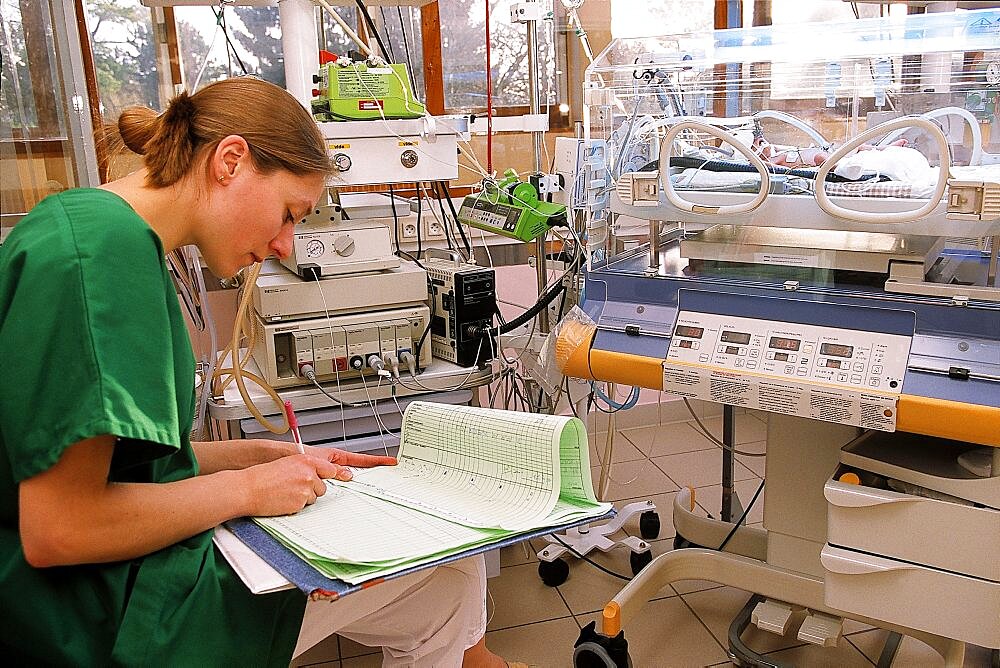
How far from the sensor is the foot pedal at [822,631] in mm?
1938

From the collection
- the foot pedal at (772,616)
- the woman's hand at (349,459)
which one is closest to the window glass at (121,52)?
the woman's hand at (349,459)

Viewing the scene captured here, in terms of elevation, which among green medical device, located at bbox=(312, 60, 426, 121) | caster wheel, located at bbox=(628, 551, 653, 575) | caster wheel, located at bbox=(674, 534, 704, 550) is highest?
green medical device, located at bbox=(312, 60, 426, 121)

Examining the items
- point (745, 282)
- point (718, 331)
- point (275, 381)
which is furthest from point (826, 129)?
point (275, 381)

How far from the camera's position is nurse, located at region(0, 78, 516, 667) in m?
0.99

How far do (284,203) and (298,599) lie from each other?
538 millimetres

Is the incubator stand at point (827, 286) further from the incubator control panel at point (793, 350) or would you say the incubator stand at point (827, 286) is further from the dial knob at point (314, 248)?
the dial knob at point (314, 248)

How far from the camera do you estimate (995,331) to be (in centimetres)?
147

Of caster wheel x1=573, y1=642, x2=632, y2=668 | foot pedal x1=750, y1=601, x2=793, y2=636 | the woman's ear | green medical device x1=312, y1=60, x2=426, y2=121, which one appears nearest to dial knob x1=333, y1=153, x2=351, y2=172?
green medical device x1=312, y1=60, x2=426, y2=121

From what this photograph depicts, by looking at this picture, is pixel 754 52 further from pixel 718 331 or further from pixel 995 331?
pixel 995 331

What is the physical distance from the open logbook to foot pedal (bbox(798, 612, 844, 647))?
0.92 meters

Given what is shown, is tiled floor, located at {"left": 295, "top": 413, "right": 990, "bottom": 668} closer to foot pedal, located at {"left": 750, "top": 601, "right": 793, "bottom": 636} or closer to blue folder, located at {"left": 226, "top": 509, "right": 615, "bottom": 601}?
foot pedal, located at {"left": 750, "top": 601, "right": 793, "bottom": 636}

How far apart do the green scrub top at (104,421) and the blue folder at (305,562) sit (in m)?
0.06

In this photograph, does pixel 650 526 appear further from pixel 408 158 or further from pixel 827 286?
pixel 408 158

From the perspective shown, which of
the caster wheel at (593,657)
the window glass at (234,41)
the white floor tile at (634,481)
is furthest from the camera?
the white floor tile at (634,481)
